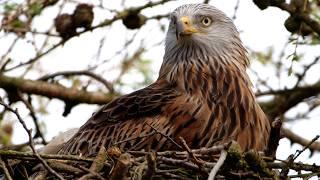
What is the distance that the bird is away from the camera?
6145 mm

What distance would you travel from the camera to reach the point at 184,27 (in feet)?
23.0

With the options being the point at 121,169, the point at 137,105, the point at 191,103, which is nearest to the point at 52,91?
the point at 137,105

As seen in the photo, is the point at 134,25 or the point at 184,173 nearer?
the point at 184,173

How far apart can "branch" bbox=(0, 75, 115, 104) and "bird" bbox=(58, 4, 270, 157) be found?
0.76 m

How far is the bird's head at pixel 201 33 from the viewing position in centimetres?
714

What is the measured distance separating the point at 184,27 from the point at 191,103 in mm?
852

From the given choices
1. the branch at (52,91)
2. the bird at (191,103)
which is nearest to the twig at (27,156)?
the bird at (191,103)

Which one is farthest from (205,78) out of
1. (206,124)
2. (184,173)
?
(184,173)

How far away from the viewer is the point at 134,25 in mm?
7641

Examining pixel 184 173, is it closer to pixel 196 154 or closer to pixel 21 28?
pixel 196 154

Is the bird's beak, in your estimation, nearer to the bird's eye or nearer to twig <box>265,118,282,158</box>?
the bird's eye

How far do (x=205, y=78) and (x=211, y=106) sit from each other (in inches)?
23.1

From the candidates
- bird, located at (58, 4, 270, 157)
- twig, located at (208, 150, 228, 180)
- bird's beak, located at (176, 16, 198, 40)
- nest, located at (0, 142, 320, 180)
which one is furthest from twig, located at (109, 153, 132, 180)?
bird's beak, located at (176, 16, 198, 40)

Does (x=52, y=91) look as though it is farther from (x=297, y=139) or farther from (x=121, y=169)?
(x=121, y=169)
